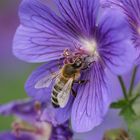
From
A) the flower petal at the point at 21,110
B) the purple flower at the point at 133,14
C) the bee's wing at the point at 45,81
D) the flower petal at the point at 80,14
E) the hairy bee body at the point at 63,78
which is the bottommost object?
the flower petal at the point at 21,110

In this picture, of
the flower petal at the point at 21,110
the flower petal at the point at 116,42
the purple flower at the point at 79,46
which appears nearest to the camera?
the flower petal at the point at 116,42

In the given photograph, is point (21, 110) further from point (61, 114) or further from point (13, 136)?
point (61, 114)

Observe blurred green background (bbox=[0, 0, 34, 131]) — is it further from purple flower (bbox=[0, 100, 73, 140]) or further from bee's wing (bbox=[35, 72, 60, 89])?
bee's wing (bbox=[35, 72, 60, 89])

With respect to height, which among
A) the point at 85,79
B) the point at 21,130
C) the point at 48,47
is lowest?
Result: the point at 21,130

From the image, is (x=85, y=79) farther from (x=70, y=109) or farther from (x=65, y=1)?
(x=65, y=1)

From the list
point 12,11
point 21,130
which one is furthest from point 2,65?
point 21,130

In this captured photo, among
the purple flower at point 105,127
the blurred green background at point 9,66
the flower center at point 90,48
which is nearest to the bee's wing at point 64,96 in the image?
the flower center at point 90,48

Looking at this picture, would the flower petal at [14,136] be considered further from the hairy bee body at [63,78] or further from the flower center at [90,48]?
the flower center at [90,48]
